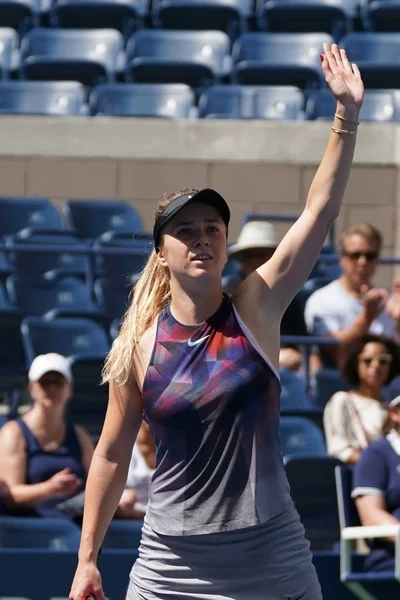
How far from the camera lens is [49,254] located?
8.55 metres

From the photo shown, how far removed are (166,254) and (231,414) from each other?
0.41 m

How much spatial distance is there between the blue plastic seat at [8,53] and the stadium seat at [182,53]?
2.81 ft

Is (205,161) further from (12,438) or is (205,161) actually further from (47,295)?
(12,438)

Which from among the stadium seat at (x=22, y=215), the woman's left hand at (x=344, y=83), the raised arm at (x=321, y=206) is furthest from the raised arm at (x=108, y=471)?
the stadium seat at (x=22, y=215)

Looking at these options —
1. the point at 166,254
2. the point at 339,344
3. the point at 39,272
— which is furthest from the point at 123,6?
the point at 166,254

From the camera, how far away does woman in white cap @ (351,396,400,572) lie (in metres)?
5.75

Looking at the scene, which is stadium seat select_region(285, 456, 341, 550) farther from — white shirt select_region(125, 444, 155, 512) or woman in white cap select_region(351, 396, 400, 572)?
white shirt select_region(125, 444, 155, 512)

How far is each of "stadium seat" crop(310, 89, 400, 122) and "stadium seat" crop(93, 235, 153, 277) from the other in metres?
1.97

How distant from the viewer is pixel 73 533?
5.77m

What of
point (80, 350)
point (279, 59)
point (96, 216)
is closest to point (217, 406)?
point (80, 350)

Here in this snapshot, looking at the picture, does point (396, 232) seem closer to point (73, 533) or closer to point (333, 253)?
point (333, 253)

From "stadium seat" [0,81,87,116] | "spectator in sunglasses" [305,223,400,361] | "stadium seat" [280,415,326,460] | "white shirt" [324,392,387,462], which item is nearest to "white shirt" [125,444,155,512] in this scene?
"stadium seat" [280,415,326,460]

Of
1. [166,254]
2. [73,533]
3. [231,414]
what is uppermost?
[166,254]

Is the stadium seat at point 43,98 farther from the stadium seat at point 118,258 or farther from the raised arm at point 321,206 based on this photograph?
the raised arm at point 321,206
